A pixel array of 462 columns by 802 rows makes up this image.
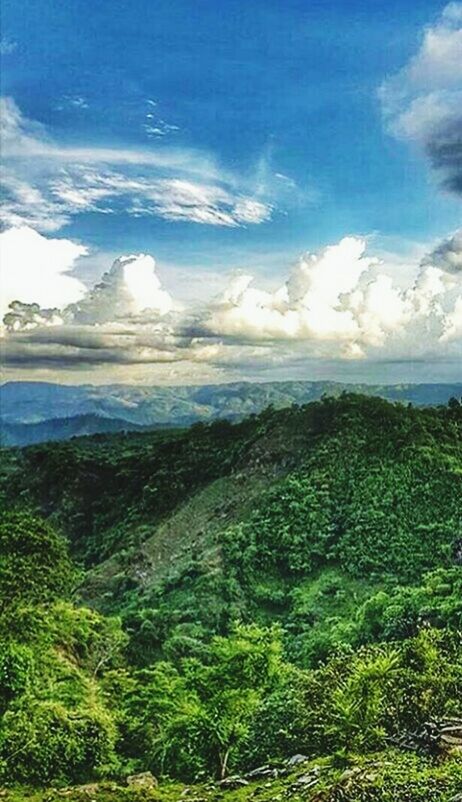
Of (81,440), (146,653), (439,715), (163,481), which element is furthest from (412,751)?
(81,440)

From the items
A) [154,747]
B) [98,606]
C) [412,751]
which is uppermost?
[412,751]

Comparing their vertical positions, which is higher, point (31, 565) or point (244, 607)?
point (31, 565)

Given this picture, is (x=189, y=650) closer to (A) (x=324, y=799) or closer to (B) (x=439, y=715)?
(B) (x=439, y=715)

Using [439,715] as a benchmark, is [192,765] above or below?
below

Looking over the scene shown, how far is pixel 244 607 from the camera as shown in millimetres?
32656

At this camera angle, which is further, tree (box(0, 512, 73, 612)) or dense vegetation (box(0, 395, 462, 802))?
tree (box(0, 512, 73, 612))

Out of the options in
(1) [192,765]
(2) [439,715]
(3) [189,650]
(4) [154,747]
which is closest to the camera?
(2) [439,715]

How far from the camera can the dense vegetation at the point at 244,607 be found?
13.4 m

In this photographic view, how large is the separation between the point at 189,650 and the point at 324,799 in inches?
646

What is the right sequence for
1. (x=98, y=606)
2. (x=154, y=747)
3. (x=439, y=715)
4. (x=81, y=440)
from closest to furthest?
(x=439, y=715), (x=154, y=747), (x=98, y=606), (x=81, y=440)

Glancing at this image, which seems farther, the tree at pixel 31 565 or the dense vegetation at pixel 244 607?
the tree at pixel 31 565

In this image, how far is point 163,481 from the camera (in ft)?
165

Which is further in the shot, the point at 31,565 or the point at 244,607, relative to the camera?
the point at 244,607

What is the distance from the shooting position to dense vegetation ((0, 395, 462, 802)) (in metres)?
13.4
